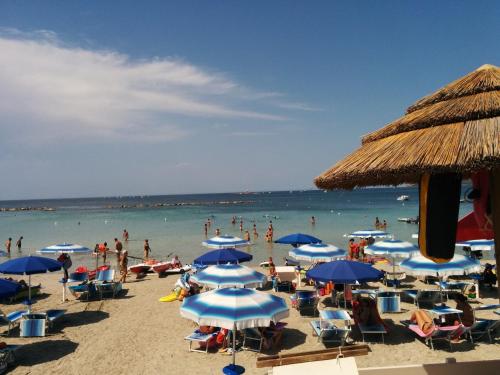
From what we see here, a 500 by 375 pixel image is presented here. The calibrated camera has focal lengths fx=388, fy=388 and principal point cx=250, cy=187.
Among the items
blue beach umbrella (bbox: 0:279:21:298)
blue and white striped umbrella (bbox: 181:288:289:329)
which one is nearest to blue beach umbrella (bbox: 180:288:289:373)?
blue and white striped umbrella (bbox: 181:288:289:329)

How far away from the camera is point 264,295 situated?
7.55m

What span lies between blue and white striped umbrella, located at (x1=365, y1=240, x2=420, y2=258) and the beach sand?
1.68 meters

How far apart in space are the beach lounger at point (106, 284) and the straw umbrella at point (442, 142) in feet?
38.3

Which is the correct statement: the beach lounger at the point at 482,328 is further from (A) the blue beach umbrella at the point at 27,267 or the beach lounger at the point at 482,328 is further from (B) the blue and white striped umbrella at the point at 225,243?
(A) the blue beach umbrella at the point at 27,267

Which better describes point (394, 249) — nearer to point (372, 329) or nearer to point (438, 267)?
point (438, 267)

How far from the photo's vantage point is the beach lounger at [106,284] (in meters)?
13.5

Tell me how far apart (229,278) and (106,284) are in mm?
6305

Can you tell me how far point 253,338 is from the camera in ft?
28.7

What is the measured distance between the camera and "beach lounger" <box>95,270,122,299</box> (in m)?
13.5

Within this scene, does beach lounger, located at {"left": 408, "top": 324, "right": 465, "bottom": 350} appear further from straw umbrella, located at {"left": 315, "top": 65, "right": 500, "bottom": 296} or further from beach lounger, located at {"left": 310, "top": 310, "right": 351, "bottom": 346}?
straw umbrella, located at {"left": 315, "top": 65, "right": 500, "bottom": 296}

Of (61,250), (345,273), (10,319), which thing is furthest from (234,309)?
(61,250)

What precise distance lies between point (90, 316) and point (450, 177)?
11.2m

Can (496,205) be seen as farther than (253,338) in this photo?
No

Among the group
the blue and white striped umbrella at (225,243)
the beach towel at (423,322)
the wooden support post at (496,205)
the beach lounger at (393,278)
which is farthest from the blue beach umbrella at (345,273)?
the blue and white striped umbrella at (225,243)
